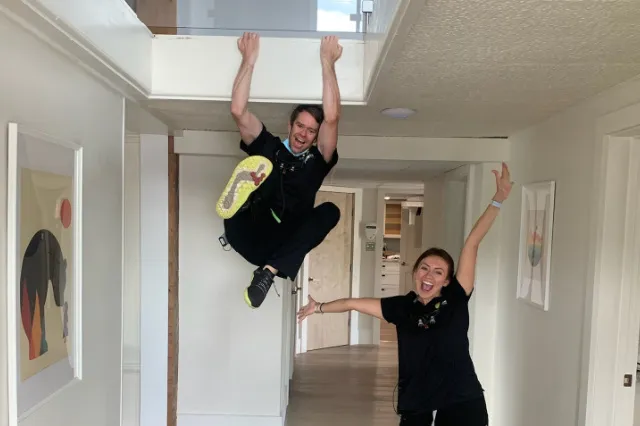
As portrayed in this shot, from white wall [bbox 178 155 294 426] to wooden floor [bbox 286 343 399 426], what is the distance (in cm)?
62

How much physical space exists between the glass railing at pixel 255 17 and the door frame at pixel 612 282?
1.21 meters

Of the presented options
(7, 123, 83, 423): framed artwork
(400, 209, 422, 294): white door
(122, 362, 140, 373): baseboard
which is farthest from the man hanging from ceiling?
(400, 209, 422, 294): white door

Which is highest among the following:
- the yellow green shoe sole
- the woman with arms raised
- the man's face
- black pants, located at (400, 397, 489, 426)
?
the man's face

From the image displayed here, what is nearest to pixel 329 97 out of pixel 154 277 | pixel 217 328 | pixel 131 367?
pixel 154 277

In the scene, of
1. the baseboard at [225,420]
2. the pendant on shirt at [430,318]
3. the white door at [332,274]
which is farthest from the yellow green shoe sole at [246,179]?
the white door at [332,274]

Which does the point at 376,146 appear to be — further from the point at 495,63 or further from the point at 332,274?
the point at 332,274

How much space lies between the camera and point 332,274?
21.3 feet

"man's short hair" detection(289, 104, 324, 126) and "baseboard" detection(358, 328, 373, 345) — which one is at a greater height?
"man's short hair" detection(289, 104, 324, 126)

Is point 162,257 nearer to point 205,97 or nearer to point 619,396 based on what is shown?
point 205,97

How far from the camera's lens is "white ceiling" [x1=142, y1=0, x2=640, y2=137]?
1303mm

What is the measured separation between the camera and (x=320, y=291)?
6.36 m

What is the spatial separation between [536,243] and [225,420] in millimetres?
2514

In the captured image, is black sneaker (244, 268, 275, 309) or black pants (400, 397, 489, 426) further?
black pants (400, 397, 489, 426)

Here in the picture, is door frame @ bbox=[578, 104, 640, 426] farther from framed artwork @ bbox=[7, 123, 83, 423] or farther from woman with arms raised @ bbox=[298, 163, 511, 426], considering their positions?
framed artwork @ bbox=[7, 123, 83, 423]
